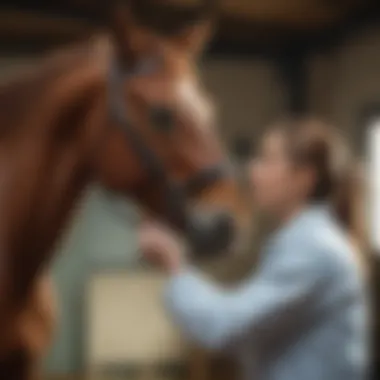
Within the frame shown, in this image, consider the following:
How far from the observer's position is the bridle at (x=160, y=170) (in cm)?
74

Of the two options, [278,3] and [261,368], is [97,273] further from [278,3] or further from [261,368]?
[278,3]

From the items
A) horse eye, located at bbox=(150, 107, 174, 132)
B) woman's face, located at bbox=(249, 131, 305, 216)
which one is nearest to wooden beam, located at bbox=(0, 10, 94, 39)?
horse eye, located at bbox=(150, 107, 174, 132)

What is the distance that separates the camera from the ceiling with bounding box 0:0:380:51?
0.77 meters

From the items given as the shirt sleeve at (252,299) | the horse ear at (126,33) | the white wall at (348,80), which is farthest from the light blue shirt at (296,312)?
the horse ear at (126,33)

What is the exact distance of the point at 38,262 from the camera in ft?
2.47

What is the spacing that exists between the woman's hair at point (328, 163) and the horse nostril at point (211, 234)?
0.10 meters

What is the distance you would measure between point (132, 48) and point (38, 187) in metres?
0.17

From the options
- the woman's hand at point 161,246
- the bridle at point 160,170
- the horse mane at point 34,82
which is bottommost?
the woman's hand at point 161,246

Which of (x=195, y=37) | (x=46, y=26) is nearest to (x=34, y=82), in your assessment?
(x=46, y=26)

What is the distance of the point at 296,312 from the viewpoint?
2.65ft

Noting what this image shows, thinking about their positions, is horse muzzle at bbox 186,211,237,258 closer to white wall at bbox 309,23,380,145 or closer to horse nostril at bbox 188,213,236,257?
horse nostril at bbox 188,213,236,257

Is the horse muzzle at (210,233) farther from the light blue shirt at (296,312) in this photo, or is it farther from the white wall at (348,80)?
the white wall at (348,80)

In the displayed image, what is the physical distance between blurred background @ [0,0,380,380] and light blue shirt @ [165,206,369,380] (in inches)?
1.1

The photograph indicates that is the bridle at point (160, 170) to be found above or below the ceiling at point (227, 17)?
below
